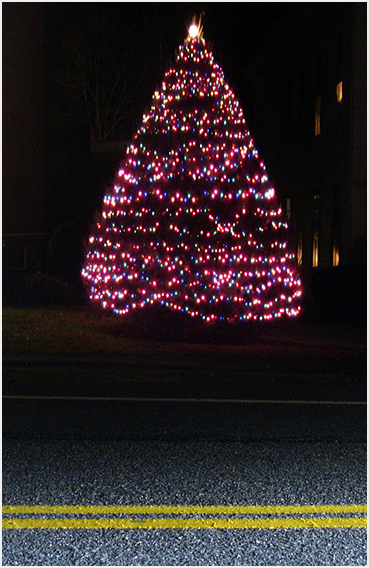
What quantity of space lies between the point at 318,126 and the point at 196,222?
11498 mm

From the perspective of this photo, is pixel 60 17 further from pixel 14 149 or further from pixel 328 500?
pixel 328 500

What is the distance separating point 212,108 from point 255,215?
188cm

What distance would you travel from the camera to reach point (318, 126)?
23672 mm

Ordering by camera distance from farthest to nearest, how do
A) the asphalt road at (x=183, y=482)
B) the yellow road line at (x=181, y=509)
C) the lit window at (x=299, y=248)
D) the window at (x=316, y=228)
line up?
the lit window at (x=299, y=248) < the window at (x=316, y=228) < the yellow road line at (x=181, y=509) < the asphalt road at (x=183, y=482)

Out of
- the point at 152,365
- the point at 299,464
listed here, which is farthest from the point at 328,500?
the point at 152,365

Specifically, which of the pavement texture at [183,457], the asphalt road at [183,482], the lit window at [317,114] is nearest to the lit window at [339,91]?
the lit window at [317,114]

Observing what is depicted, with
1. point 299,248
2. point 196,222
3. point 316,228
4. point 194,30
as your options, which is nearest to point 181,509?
point 196,222

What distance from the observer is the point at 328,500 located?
547cm

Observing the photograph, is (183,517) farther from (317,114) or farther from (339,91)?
(317,114)

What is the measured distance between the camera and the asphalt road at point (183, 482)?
4594 millimetres

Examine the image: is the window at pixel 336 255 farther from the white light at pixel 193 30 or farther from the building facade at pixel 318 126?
the white light at pixel 193 30

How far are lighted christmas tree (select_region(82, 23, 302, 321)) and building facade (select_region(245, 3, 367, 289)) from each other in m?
6.68

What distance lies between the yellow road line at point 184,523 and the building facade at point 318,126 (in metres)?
14.9

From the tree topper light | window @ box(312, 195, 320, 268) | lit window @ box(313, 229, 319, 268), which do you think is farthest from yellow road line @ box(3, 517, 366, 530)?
lit window @ box(313, 229, 319, 268)
